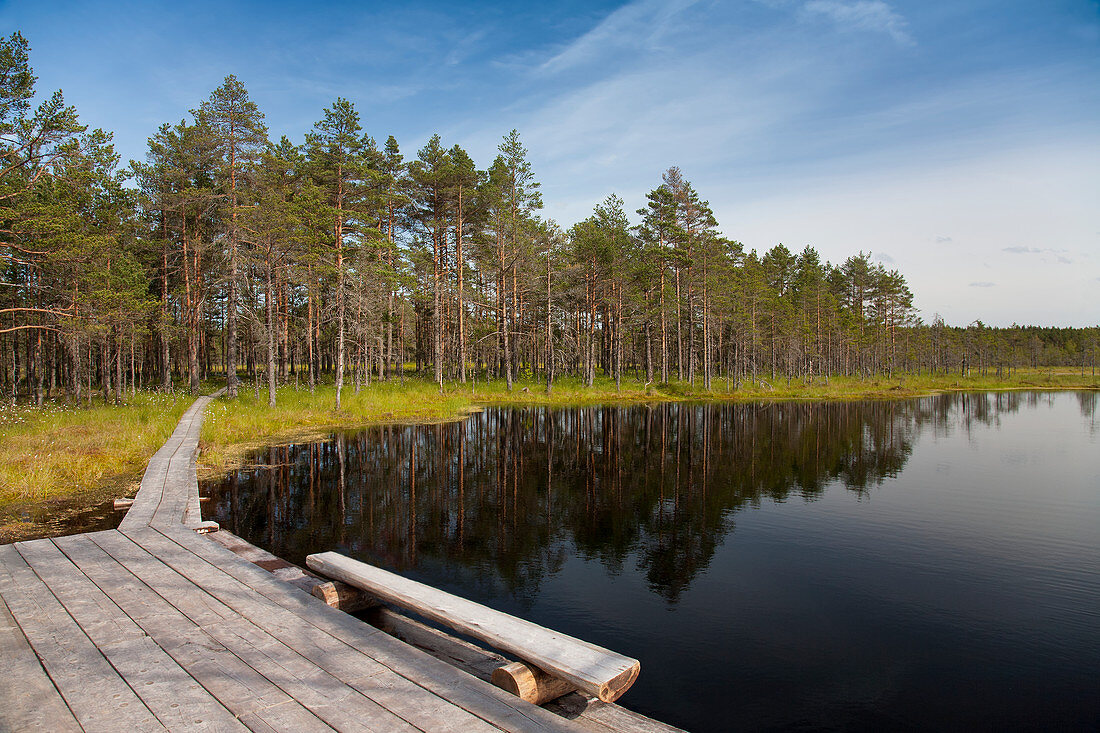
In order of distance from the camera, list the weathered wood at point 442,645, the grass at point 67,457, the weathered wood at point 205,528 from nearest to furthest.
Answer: the weathered wood at point 442,645, the weathered wood at point 205,528, the grass at point 67,457

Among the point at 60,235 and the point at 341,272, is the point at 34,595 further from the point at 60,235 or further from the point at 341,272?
→ the point at 341,272

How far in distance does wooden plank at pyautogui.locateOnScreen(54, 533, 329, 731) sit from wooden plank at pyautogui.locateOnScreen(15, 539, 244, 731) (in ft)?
0.21

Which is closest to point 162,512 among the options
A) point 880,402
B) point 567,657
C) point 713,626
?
point 567,657

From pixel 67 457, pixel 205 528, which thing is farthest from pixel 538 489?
pixel 67 457

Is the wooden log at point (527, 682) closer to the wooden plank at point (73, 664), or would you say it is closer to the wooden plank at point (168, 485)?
the wooden plank at point (73, 664)

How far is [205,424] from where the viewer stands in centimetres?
2069

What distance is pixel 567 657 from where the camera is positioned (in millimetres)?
3852

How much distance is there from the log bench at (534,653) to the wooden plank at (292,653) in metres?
0.63

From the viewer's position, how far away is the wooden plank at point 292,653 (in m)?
3.40

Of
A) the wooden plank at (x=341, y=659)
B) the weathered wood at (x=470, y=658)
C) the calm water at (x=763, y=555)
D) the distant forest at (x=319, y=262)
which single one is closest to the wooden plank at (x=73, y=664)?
the wooden plank at (x=341, y=659)

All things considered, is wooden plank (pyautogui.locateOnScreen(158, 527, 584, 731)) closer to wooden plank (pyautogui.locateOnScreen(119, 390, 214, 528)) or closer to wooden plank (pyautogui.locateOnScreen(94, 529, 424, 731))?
wooden plank (pyautogui.locateOnScreen(94, 529, 424, 731))

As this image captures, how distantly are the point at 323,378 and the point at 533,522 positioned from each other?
40.1 meters

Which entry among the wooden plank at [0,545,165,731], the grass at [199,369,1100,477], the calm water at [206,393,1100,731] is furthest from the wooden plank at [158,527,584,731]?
the grass at [199,369,1100,477]

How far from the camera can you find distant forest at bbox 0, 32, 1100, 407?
21.7 metres
